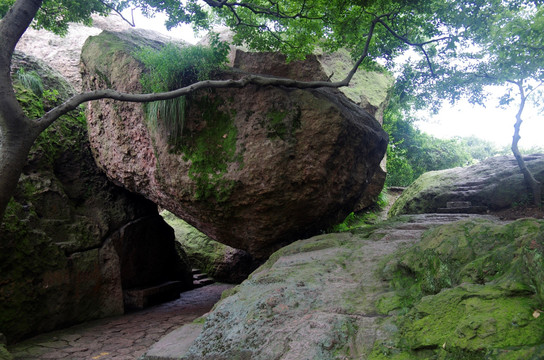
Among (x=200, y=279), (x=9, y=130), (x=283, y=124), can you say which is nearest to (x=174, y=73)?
(x=283, y=124)

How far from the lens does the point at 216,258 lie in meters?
10.5

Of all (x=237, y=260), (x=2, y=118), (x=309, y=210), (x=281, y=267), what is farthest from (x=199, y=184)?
(x=237, y=260)

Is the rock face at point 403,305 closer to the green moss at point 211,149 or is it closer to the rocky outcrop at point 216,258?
the green moss at point 211,149

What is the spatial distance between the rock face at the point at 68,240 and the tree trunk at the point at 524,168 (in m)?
8.45

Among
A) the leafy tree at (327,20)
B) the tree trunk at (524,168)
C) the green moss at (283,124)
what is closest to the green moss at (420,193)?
the tree trunk at (524,168)

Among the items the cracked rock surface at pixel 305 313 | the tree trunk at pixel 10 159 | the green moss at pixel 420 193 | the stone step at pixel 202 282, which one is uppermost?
the tree trunk at pixel 10 159

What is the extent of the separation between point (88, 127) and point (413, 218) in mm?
6751

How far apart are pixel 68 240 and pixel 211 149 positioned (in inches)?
114

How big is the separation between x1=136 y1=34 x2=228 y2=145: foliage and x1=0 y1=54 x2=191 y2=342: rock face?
223 cm

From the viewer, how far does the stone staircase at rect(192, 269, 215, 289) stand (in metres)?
9.75

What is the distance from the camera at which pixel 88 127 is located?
696 cm

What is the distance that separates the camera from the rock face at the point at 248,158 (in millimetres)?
5398

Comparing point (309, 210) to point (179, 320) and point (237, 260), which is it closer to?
point (179, 320)

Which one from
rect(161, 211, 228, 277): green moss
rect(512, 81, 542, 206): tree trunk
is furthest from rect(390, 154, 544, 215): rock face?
rect(161, 211, 228, 277): green moss
